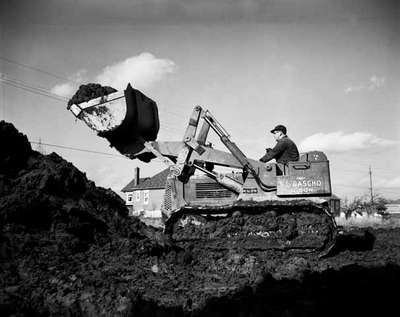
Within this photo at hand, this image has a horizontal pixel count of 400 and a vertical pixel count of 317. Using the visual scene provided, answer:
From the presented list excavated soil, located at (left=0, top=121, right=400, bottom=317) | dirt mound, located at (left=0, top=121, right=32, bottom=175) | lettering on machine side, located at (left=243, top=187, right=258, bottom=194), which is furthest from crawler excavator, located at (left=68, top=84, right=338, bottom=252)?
dirt mound, located at (left=0, top=121, right=32, bottom=175)

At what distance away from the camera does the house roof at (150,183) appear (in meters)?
51.3

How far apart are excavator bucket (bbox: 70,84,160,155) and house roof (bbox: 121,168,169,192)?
41246 millimetres

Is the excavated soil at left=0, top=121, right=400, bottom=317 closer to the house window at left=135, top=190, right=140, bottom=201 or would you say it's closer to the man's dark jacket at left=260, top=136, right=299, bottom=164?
the man's dark jacket at left=260, top=136, right=299, bottom=164

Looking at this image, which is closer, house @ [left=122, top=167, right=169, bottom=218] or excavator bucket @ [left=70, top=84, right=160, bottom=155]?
excavator bucket @ [left=70, top=84, right=160, bottom=155]

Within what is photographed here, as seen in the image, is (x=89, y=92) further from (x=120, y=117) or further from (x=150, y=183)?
(x=150, y=183)

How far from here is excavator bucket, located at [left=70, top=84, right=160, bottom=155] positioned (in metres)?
8.68

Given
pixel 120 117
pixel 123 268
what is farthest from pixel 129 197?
pixel 123 268

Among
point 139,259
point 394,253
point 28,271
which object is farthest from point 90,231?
point 394,253

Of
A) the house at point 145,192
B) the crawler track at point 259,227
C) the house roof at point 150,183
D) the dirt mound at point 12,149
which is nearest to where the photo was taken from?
the crawler track at point 259,227

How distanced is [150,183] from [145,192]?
1.34 meters

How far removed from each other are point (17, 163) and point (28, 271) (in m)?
3.61

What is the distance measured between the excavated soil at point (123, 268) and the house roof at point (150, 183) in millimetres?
41702

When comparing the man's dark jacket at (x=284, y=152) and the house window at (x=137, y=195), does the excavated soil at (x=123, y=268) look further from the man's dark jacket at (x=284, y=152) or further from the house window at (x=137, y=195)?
the house window at (x=137, y=195)

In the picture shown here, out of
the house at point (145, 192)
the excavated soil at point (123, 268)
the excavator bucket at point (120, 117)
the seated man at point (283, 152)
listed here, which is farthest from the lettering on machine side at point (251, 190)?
the house at point (145, 192)
